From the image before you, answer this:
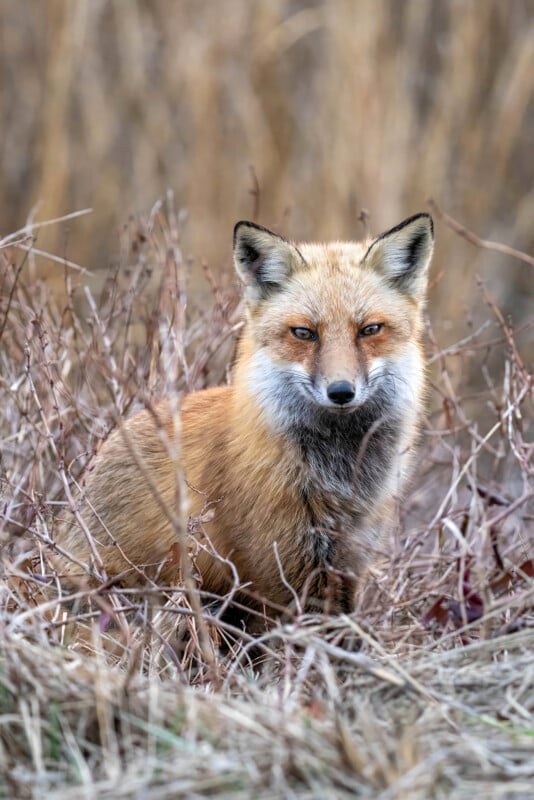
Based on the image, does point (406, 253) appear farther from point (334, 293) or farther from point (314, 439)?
point (314, 439)

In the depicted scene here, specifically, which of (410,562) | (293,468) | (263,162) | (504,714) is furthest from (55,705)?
(263,162)

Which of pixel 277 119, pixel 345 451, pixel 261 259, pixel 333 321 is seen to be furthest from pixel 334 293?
pixel 277 119

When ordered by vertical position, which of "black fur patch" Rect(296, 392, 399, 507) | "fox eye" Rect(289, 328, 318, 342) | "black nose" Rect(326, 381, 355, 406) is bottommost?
"black fur patch" Rect(296, 392, 399, 507)

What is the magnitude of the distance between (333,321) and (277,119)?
6596 millimetres

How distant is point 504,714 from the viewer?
2949mm

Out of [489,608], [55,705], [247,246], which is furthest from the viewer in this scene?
[247,246]

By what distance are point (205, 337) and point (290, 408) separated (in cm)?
157

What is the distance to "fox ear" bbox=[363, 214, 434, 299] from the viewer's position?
4.30 metres

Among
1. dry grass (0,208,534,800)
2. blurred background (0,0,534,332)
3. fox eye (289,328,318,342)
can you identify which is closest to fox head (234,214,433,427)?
fox eye (289,328,318,342)

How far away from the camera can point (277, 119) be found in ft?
33.5

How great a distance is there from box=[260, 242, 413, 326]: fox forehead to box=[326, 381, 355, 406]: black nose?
1.08 ft

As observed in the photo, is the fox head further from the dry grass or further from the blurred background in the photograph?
the blurred background

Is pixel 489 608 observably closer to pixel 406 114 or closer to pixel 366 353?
pixel 366 353

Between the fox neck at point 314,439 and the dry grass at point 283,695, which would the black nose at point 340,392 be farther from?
the dry grass at point 283,695
